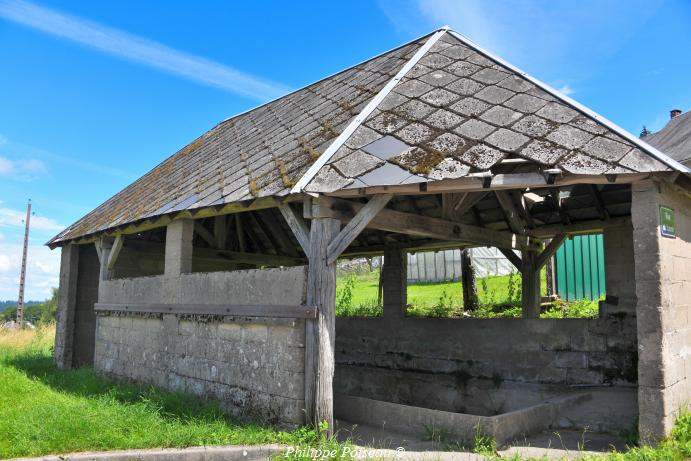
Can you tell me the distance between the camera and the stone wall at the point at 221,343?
21.8ft

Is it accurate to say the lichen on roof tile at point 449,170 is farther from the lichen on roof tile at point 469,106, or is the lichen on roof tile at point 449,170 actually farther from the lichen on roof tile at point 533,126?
the lichen on roof tile at point 469,106

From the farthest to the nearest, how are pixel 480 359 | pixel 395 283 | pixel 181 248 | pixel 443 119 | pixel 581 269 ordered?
pixel 581 269 → pixel 395 283 → pixel 480 359 → pixel 181 248 → pixel 443 119

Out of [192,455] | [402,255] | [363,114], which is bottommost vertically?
[192,455]

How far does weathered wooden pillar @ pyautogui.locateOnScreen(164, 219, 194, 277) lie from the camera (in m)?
8.77

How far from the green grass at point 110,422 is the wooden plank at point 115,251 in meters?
2.33

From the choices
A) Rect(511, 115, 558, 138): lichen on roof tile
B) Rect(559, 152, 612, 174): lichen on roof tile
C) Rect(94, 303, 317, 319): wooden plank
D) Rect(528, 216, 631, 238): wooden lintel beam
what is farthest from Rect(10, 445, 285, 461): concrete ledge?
Rect(528, 216, 631, 238): wooden lintel beam

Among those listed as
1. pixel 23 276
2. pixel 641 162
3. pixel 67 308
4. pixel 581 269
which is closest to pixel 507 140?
pixel 641 162

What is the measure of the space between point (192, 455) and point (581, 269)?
1607 centimetres

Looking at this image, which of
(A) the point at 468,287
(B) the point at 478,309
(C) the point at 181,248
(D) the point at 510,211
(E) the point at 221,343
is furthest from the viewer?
(A) the point at 468,287

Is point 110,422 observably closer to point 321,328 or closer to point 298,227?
point 321,328

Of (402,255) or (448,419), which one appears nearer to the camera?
(448,419)

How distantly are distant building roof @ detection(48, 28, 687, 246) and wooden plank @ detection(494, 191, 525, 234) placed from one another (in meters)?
2.26

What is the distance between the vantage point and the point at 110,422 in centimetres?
676

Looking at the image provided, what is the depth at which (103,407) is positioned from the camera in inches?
300
